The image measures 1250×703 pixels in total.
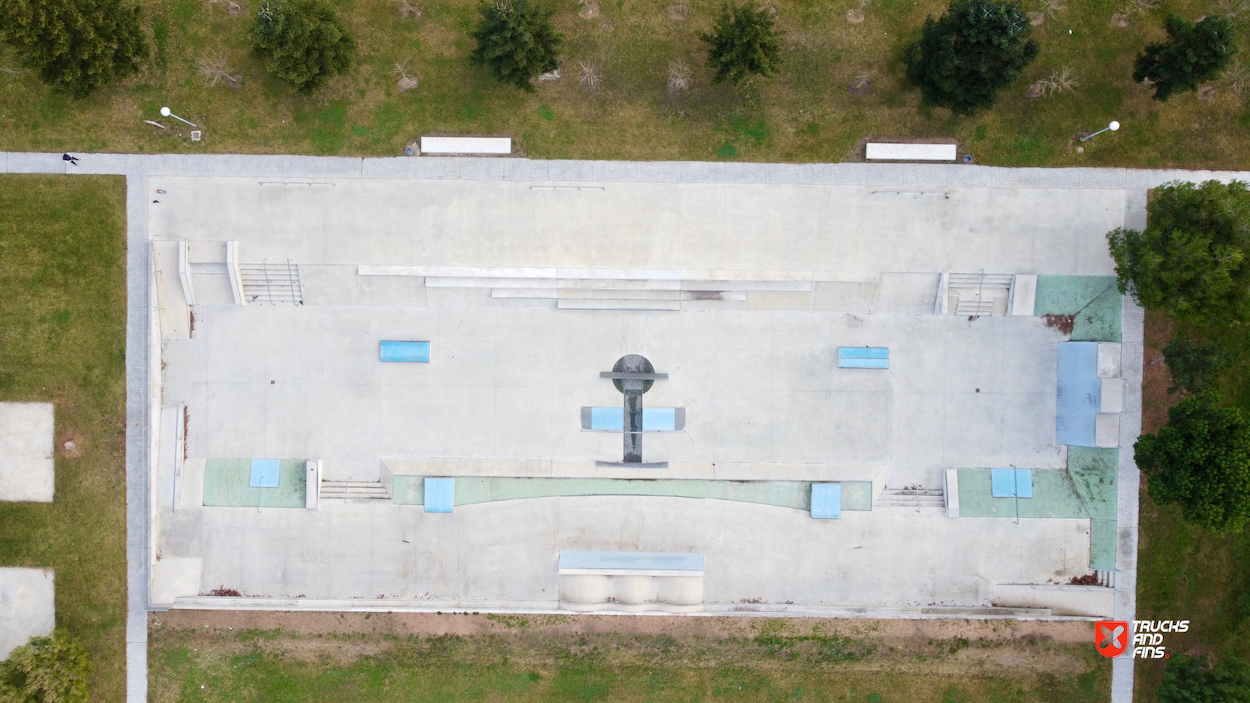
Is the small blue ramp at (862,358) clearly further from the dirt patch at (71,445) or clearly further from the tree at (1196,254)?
the dirt patch at (71,445)

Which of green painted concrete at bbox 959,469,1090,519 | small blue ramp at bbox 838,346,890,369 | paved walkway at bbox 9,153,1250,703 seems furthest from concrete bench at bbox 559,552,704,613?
paved walkway at bbox 9,153,1250,703

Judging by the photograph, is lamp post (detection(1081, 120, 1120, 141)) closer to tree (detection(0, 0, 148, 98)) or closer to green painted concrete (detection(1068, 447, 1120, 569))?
green painted concrete (detection(1068, 447, 1120, 569))

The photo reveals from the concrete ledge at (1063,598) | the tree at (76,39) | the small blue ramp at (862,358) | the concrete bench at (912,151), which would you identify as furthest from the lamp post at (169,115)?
the concrete ledge at (1063,598)

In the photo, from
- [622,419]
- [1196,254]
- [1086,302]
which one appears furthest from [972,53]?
[622,419]

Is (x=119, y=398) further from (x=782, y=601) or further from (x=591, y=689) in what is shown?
(x=782, y=601)

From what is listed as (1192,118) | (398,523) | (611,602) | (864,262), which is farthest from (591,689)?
(1192,118)
